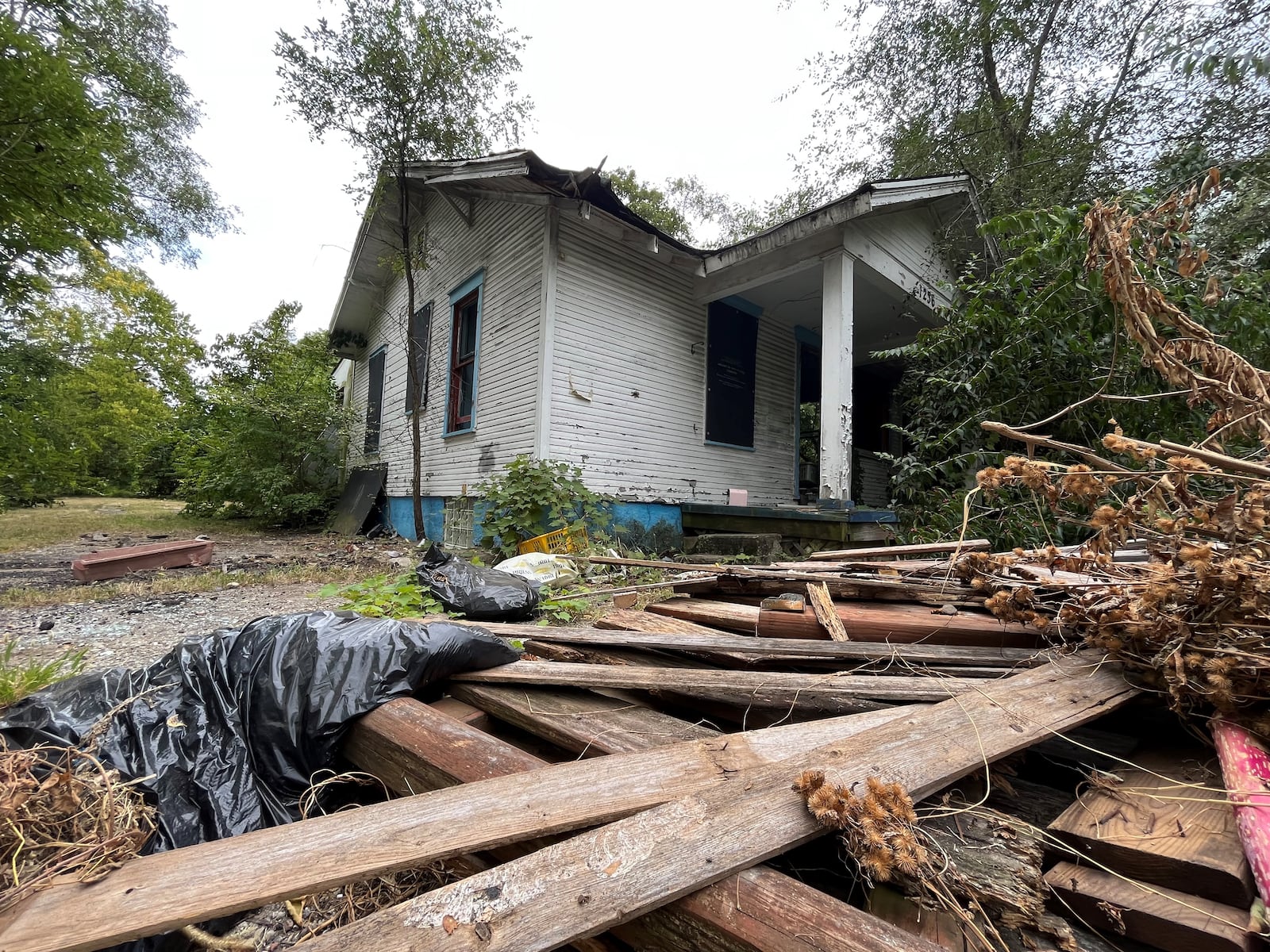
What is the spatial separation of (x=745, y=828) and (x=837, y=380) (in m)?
5.05

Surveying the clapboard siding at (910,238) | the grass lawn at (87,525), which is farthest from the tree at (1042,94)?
the grass lawn at (87,525)

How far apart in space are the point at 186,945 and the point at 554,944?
36.3 inches

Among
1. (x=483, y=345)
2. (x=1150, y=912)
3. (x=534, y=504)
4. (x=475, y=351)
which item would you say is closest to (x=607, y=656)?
(x=1150, y=912)

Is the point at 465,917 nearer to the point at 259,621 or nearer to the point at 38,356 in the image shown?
the point at 259,621

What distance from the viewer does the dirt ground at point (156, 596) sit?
274cm

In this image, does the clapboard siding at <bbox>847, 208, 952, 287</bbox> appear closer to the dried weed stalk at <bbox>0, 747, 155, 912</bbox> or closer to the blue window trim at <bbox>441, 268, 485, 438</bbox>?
the blue window trim at <bbox>441, 268, 485, 438</bbox>

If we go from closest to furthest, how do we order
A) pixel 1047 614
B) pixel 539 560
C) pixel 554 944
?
1. pixel 554 944
2. pixel 1047 614
3. pixel 539 560

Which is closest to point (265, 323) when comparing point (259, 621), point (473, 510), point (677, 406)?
point (473, 510)

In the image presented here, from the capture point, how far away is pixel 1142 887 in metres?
0.83

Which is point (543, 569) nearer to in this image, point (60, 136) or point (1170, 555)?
point (1170, 555)

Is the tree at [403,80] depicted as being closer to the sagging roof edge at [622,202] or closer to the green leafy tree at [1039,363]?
the sagging roof edge at [622,202]

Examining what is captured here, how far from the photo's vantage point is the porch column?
5.18 metres

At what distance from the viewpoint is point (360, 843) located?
2.99 feet

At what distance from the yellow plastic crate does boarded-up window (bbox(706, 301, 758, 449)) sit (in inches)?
108
